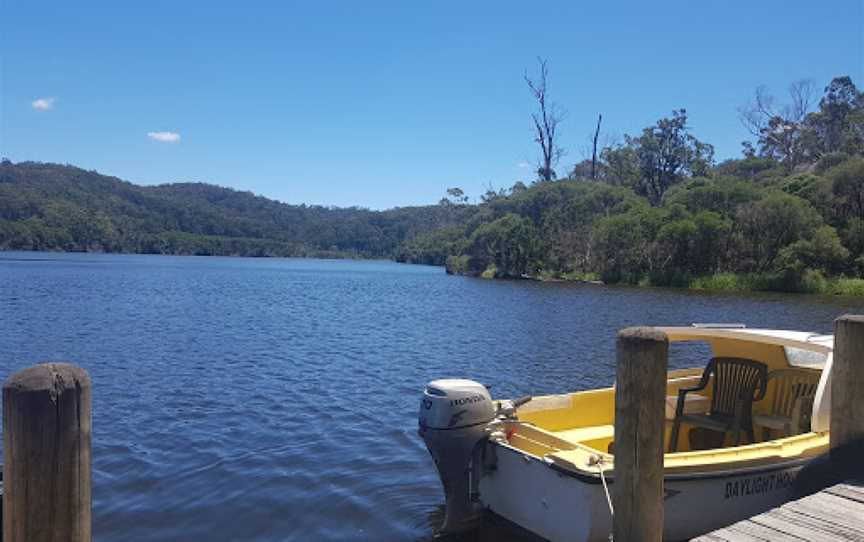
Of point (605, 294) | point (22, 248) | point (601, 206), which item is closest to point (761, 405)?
point (605, 294)

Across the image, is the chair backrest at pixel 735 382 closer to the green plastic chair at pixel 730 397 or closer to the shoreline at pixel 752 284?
the green plastic chair at pixel 730 397

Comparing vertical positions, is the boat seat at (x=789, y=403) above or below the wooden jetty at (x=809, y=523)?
above

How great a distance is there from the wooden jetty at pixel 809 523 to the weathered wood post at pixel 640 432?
384 mm

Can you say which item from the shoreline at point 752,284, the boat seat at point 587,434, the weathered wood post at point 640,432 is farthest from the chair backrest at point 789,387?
the shoreline at point 752,284

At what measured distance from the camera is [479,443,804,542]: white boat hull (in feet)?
20.4

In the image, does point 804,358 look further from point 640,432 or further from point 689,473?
point 640,432

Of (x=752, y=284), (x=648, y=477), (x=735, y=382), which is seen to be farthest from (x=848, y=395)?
(x=752, y=284)

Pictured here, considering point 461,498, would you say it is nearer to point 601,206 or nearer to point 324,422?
point 324,422

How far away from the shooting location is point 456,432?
6969 mm

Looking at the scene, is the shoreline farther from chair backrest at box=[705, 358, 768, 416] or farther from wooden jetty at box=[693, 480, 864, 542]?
wooden jetty at box=[693, 480, 864, 542]

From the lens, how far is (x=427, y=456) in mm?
10914

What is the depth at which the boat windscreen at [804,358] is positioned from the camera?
28.2 feet

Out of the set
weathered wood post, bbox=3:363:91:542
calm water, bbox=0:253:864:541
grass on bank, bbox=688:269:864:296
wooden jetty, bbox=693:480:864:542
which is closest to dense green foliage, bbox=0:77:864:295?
grass on bank, bbox=688:269:864:296

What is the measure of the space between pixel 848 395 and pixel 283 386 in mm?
12091
